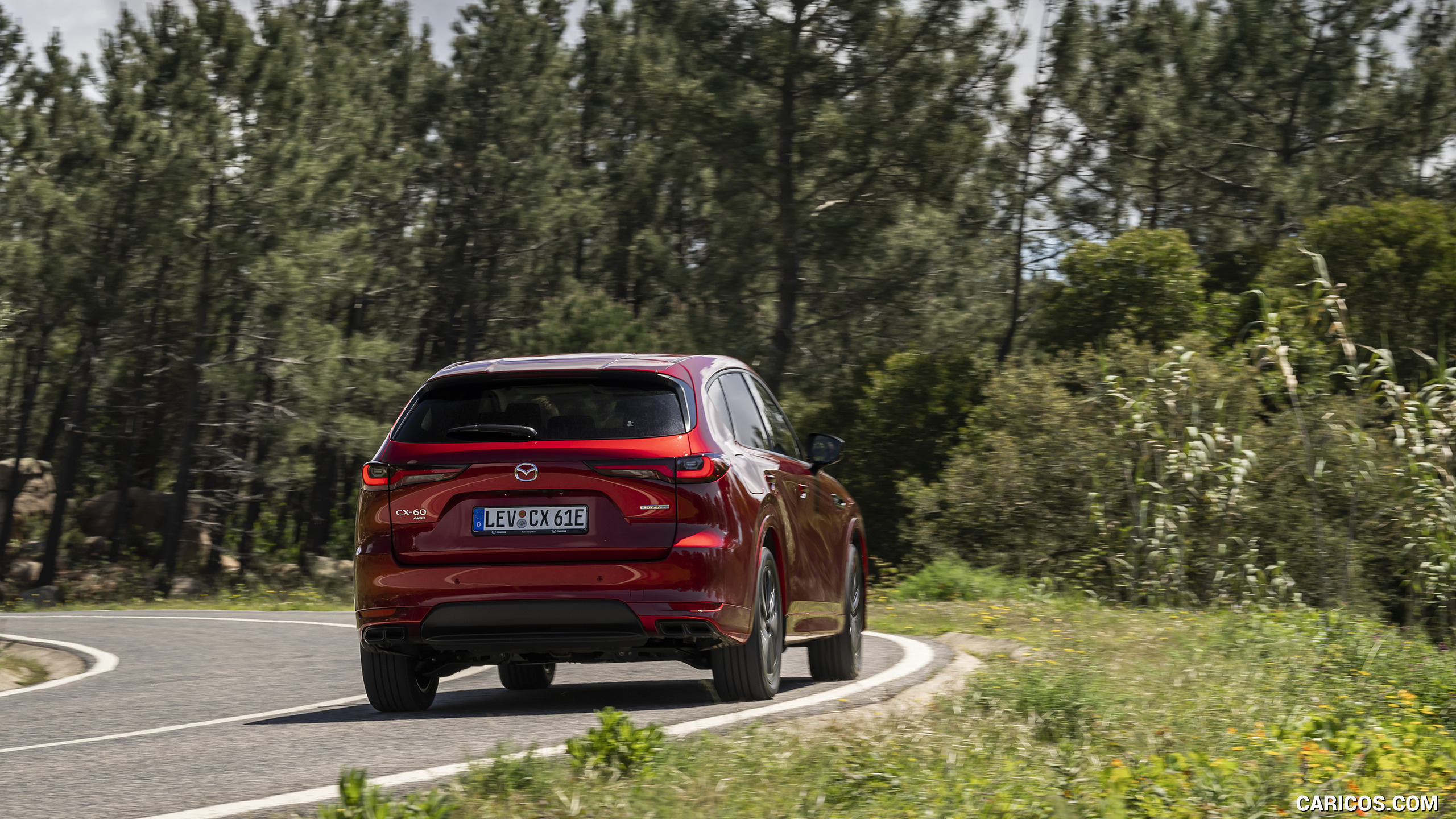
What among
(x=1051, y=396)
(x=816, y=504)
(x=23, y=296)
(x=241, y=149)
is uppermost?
(x=241, y=149)

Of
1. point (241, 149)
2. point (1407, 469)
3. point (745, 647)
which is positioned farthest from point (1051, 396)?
point (241, 149)

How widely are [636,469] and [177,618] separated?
1402 cm

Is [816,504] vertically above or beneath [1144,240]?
beneath

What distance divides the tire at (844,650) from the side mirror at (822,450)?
2.57ft

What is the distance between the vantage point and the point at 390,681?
25.4 ft

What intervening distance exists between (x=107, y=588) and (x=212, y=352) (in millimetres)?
7099

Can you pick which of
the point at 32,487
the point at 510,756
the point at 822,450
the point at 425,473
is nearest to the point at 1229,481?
the point at 822,450

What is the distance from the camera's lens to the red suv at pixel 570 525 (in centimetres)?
693

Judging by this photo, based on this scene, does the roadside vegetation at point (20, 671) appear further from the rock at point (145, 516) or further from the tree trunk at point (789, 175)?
the rock at point (145, 516)

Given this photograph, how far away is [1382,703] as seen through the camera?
8.01 meters

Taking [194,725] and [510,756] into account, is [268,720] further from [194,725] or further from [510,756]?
[510,756]

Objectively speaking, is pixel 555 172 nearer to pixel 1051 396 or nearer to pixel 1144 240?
pixel 1144 240

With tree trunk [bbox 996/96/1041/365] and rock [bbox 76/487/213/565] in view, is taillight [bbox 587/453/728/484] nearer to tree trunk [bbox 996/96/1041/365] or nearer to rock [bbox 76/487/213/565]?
tree trunk [bbox 996/96/1041/365]

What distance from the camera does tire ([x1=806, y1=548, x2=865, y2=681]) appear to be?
8.94 meters
